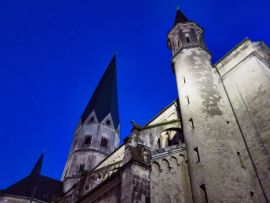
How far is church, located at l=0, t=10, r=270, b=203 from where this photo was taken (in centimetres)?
1138

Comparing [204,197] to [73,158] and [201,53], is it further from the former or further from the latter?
[73,158]

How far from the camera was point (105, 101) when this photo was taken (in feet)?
152

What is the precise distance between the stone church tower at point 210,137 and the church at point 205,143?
1.6 inches

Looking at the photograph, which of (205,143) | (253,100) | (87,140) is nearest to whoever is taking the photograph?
(205,143)

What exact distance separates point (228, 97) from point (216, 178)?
19.5ft

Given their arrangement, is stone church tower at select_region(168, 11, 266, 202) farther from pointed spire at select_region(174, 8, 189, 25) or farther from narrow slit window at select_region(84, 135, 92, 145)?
narrow slit window at select_region(84, 135, 92, 145)

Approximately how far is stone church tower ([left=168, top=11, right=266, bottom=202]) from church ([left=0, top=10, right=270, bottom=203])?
0.04 meters

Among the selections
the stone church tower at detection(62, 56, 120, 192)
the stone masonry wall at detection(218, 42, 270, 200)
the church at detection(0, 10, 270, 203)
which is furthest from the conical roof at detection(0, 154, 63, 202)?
the stone masonry wall at detection(218, 42, 270, 200)

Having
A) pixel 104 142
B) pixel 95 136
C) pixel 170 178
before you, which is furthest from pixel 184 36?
pixel 104 142

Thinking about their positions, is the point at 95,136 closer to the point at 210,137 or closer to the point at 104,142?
the point at 104,142

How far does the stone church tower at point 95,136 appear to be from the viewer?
35.3m

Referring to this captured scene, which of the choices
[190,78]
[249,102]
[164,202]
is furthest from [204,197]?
[190,78]

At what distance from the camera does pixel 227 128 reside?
539 inches

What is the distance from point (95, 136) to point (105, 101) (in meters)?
9.03
